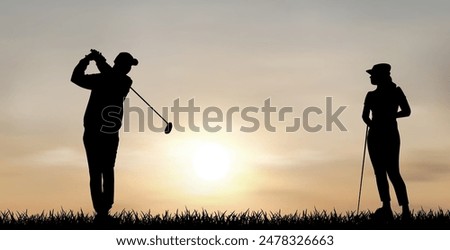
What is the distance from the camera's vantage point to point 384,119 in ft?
41.1

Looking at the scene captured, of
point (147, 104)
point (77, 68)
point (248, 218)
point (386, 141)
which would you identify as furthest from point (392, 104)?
point (77, 68)

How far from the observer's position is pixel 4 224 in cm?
1279

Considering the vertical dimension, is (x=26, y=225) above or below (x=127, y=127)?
below

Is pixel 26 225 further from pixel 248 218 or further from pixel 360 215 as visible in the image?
pixel 360 215

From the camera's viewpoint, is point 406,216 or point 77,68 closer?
point 77,68

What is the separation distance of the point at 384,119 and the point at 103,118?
4.68 m

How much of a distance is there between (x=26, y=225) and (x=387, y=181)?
20.5ft

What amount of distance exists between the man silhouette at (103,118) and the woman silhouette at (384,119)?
4080 millimetres

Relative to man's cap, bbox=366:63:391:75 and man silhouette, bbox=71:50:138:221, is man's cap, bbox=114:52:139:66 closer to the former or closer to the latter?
man silhouette, bbox=71:50:138:221

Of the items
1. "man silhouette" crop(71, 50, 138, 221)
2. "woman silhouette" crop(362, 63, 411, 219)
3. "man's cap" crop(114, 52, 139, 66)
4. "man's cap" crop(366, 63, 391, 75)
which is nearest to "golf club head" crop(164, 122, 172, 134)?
"man silhouette" crop(71, 50, 138, 221)

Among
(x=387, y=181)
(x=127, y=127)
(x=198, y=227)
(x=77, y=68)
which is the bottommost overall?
(x=198, y=227)

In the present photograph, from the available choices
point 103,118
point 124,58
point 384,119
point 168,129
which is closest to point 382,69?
point 384,119

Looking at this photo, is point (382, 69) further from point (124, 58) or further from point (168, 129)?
point (124, 58)

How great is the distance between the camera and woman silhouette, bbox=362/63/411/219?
41.0 ft
